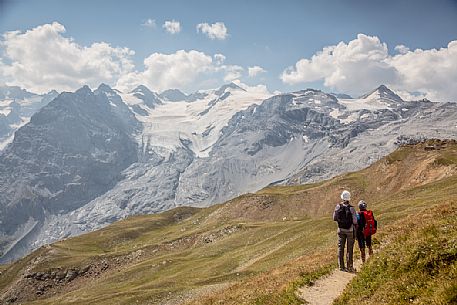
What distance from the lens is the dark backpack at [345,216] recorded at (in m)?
23.9

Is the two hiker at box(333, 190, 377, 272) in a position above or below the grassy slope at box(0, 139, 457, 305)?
above

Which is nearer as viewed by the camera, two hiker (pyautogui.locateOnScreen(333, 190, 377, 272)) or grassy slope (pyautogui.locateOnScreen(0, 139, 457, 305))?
two hiker (pyautogui.locateOnScreen(333, 190, 377, 272))

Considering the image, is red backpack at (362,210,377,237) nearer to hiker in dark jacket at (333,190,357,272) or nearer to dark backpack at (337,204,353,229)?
hiker in dark jacket at (333,190,357,272)

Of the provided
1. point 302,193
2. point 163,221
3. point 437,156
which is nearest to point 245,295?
point 437,156

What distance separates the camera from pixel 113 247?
13575 centimetres

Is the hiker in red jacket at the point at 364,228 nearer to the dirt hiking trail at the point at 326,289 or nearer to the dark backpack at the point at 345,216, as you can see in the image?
the dark backpack at the point at 345,216

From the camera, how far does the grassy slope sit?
32844 mm

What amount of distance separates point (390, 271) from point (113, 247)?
12891cm

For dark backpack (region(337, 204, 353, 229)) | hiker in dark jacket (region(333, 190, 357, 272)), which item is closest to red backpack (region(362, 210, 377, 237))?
hiker in dark jacket (region(333, 190, 357, 272))

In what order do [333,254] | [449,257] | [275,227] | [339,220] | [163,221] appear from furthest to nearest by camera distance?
[163,221] < [275,227] < [333,254] < [339,220] < [449,257]

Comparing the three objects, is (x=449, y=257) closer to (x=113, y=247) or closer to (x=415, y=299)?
(x=415, y=299)

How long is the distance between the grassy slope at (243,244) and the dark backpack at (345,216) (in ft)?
9.98

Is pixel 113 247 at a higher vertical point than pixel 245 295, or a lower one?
lower

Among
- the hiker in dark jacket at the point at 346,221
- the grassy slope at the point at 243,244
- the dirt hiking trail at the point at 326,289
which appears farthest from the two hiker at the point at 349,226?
the grassy slope at the point at 243,244
